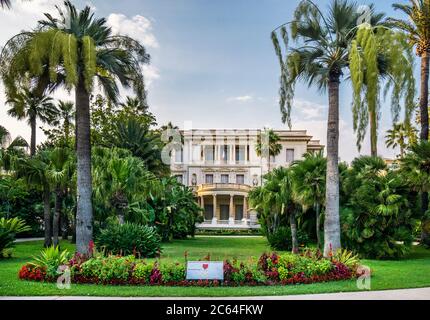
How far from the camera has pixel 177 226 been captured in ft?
113

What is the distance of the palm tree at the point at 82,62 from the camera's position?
16.1 m

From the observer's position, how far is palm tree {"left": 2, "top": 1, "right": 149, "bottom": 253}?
16109 millimetres

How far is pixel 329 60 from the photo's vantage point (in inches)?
658

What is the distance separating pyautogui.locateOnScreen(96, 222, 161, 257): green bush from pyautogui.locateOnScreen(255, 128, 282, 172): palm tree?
128ft

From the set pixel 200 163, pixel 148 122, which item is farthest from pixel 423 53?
pixel 200 163

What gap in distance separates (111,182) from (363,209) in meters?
11.4

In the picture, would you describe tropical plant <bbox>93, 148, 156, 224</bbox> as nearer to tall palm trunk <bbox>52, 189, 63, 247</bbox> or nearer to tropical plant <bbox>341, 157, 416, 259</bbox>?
tall palm trunk <bbox>52, 189, 63, 247</bbox>

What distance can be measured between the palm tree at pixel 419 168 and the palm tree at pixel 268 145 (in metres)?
35.7

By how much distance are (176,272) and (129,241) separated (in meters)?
7.26

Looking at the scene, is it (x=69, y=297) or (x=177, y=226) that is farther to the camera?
(x=177, y=226)

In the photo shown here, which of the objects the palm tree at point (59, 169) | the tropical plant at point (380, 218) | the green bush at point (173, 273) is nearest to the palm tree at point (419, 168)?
the tropical plant at point (380, 218)

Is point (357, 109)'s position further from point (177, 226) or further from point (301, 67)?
point (177, 226)

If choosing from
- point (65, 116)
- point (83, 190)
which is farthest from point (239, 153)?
point (83, 190)

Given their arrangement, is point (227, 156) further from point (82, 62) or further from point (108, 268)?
point (108, 268)
